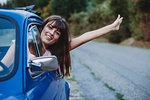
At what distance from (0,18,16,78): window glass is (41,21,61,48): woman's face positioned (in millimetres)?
759

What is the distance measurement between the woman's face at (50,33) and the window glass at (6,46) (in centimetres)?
76

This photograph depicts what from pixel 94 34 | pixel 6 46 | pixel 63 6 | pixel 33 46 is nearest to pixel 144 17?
pixel 63 6

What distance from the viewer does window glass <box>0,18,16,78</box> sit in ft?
5.24

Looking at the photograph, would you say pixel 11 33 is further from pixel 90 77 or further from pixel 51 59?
pixel 90 77

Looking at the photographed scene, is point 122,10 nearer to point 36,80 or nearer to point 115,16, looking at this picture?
point 115,16

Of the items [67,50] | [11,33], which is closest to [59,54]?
[67,50]

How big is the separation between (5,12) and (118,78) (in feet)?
19.2

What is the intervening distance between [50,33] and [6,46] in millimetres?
798

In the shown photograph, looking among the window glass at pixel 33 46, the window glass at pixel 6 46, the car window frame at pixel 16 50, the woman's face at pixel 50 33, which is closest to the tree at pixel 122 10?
the woman's face at pixel 50 33

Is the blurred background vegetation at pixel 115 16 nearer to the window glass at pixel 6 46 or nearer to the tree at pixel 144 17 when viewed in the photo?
the tree at pixel 144 17

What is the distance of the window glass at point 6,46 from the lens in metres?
1.60

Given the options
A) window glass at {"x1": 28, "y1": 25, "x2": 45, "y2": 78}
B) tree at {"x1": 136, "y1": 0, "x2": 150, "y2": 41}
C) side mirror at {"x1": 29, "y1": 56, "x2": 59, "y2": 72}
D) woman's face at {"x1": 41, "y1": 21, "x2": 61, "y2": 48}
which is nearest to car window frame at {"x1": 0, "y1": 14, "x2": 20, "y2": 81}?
side mirror at {"x1": 29, "y1": 56, "x2": 59, "y2": 72}

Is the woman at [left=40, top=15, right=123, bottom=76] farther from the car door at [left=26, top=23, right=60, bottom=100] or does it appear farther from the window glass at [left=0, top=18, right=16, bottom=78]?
the window glass at [left=0, top=18, right=16, bottom=78]

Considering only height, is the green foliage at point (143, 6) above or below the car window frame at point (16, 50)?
above
